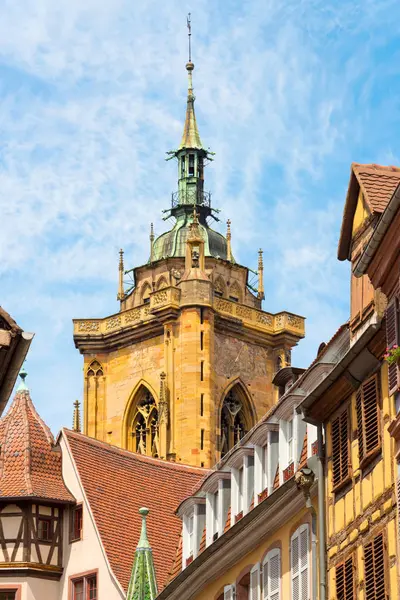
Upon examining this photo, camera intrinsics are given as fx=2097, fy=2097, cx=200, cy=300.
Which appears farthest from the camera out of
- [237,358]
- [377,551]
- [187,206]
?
[187,206]

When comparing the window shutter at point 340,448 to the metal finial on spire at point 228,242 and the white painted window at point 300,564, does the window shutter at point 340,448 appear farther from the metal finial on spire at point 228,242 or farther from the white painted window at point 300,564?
the metal finial on spire at point 228,242

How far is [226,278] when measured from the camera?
10350 cm

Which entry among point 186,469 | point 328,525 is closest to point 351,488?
point 328,525

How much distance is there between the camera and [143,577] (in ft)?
150

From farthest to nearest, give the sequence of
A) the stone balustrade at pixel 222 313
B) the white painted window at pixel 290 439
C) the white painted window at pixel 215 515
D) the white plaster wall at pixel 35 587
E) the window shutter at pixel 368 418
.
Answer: the stone balustrade at pixel 222 313
the white plaster wall at pixel 35 587
the white painted window at pixel 215 515
the white painted window at pixel 290 439
the window shutter at pixel 368 418

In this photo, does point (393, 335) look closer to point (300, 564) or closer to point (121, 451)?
point (300, 564)

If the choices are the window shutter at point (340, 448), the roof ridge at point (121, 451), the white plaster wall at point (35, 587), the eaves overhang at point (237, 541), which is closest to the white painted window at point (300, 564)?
the eaves overhang at point (237, 541)

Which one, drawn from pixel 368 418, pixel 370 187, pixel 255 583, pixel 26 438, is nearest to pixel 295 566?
pixel 255 583

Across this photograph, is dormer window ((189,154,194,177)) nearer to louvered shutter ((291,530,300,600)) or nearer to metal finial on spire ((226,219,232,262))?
metal finial on spire ((226,219,232,262))

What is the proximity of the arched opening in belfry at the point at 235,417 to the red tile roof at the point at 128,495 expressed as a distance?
1497 inches

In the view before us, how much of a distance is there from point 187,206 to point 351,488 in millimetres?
77949

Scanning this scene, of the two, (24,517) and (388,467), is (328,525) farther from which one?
A: (24,517)

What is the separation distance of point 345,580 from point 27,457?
2640cm

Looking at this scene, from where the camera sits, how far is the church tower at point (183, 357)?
95.1 m
